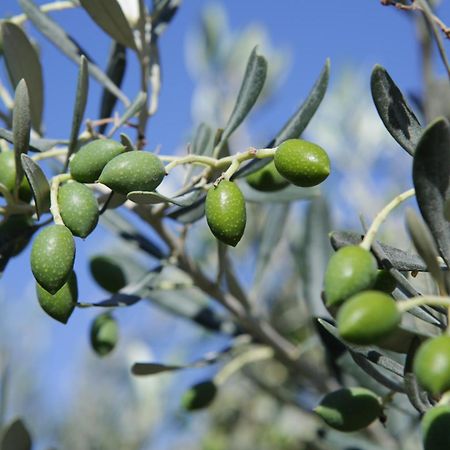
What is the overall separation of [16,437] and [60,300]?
53cm

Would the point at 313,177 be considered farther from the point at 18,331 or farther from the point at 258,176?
the point at 18,331

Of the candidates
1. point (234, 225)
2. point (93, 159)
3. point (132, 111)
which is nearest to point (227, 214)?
point (234, 225)

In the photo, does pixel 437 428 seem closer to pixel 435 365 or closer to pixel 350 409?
pixel 435 365

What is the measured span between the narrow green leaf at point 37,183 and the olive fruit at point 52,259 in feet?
0.37

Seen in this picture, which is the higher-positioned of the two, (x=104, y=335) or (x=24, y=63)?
(x=24, y=63)

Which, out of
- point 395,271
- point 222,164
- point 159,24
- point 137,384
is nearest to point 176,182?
point 137,384

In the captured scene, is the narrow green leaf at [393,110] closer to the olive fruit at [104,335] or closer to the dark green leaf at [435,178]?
the dark green leaf at [435,178]

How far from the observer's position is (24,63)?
1.48 m

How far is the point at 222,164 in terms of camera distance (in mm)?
1193

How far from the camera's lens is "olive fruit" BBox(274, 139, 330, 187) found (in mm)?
1030

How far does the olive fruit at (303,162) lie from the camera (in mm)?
1030

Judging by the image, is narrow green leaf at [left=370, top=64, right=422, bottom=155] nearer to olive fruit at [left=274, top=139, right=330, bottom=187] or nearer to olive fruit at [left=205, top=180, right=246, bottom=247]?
olive fruit at [left=274, top=139, right=330, bottom=187]

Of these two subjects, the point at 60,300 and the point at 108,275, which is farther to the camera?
the point at 108,275

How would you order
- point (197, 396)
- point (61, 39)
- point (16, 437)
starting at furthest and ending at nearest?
point (197, 396)
point (61, 39)
point (16, 437)
